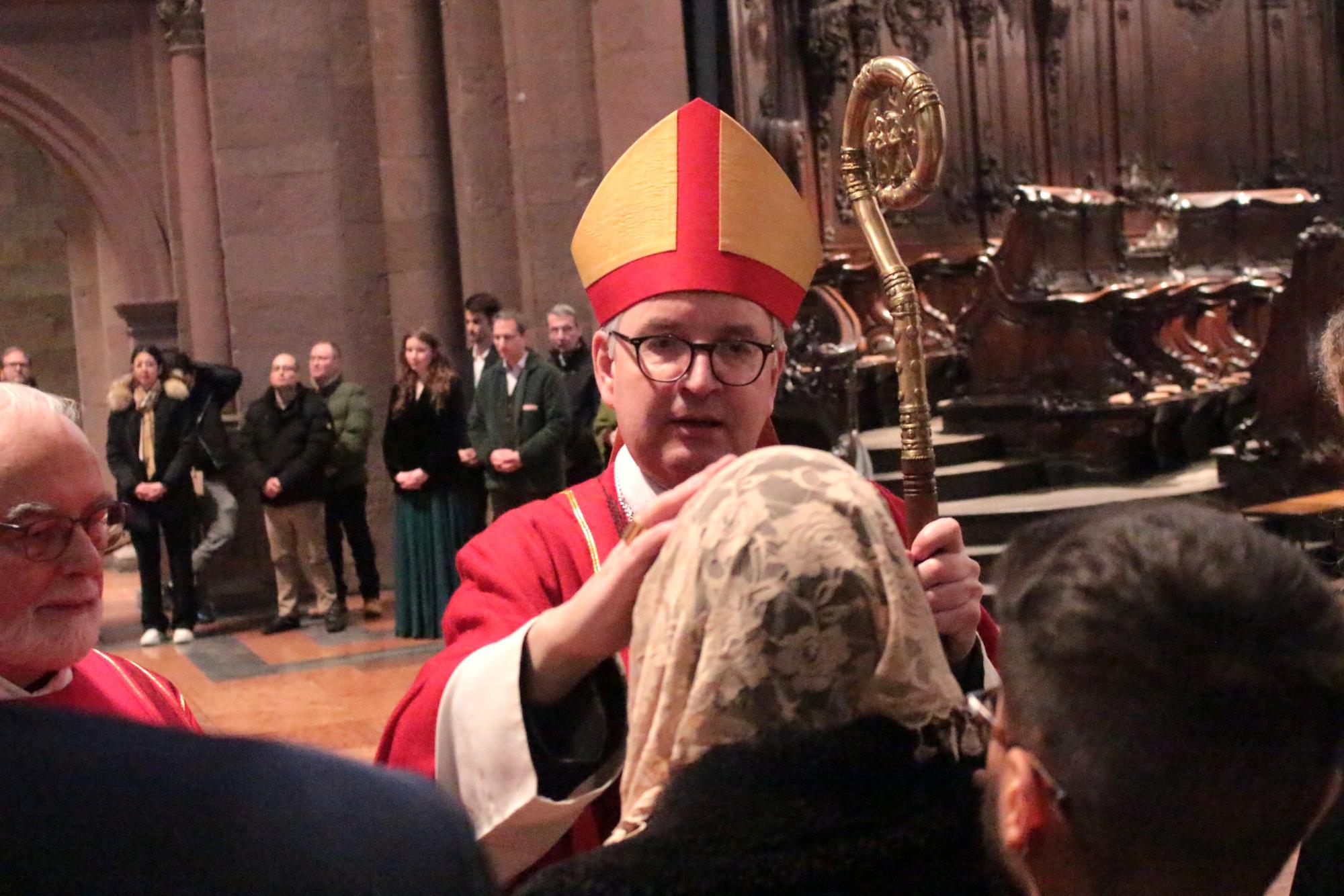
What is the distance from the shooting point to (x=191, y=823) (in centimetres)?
60

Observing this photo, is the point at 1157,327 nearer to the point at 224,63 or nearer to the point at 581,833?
the point at 224,63

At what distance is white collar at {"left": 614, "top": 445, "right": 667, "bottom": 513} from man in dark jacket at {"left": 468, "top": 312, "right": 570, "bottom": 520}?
5.25 m

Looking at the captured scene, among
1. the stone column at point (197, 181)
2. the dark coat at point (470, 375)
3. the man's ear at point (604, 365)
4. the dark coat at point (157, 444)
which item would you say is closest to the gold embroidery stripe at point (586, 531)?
the man's ear at point (604, 365)

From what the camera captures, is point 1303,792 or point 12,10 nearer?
point 1303,792

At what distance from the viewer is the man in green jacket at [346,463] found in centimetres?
831

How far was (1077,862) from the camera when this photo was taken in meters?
1.03

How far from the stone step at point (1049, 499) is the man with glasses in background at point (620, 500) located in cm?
526

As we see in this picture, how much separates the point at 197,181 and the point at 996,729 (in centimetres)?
1140

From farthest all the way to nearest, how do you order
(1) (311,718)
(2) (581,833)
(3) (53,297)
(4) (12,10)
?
(3) (53,297)
(4) (12,10)
(1) (311,718)
(2) (581,833)

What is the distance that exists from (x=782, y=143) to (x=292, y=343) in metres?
3.29

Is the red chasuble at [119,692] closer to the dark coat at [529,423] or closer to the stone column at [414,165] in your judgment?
the dark coat at [529,423]

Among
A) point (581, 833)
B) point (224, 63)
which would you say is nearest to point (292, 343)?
point (224, 63)

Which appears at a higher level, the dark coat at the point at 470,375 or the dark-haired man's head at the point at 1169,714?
the dark coat at the point at 470,375

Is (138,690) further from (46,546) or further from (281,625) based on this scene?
(281,625)
